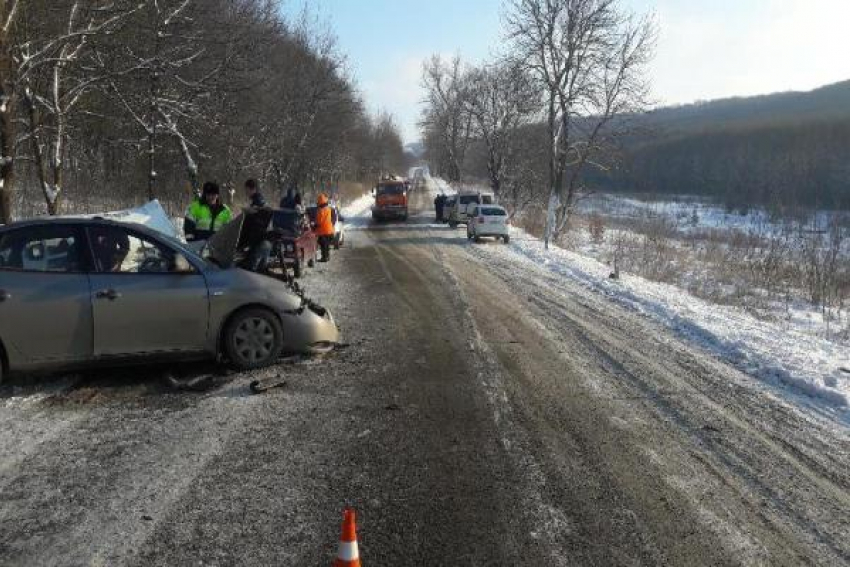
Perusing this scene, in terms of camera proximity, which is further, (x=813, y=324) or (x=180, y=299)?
(x=813, y=324)

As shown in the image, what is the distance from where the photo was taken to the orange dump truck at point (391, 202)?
1444 inches

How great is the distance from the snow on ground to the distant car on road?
5.76 meters

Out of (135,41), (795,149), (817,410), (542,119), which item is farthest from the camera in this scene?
(795,149)

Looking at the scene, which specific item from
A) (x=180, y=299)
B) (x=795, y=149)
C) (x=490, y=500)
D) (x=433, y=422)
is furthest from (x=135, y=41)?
(x=795, y=149)

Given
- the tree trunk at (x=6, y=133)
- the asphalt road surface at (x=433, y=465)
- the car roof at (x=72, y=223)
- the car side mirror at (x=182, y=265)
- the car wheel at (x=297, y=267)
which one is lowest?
the asphalt road surface at (x=433, y=465)

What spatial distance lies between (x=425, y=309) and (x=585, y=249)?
1822 centimetres

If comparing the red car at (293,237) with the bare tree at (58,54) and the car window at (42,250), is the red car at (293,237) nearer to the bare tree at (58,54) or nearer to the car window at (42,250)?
the bare tree at (58,54)

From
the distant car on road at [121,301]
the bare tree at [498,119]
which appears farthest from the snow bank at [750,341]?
the bare tree at [498,119]

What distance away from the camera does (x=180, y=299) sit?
6.65 metres

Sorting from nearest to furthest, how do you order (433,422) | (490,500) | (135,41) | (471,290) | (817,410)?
(490,500) → (433,422) → (817,410) → (471,290) → (135,41)

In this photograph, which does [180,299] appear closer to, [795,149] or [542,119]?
[542,119]

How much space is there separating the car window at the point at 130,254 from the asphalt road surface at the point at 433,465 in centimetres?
114

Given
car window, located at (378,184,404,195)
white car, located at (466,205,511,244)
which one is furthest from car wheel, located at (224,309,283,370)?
car window, located at (378,184,404,195)

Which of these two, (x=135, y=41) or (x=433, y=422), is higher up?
(x=135, y=41)
